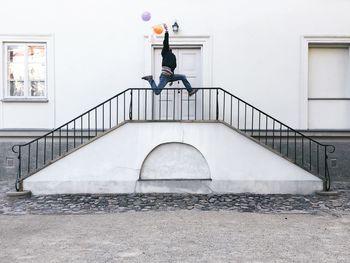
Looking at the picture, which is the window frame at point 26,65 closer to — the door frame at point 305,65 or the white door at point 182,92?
the white door at point 182,92

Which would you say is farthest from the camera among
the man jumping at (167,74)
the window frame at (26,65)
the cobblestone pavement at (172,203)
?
the window frame at (26,65)

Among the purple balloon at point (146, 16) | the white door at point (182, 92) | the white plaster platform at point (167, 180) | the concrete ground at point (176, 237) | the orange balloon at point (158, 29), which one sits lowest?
the concrete ground at point (176, 237)

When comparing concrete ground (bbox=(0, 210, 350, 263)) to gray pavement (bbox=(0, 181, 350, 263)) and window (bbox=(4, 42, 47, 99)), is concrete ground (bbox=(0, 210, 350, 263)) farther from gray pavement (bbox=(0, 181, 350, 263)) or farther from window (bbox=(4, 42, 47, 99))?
window (bbox=(4, 42, 47, 99))

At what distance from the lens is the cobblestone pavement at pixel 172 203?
723 cm

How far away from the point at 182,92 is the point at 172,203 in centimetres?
350

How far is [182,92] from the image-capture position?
10.0 meters

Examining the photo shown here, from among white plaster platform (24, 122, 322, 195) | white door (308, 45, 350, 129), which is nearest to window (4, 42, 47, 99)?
white plaster platform (24, 122, 322, 195)

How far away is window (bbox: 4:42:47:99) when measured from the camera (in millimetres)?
10086

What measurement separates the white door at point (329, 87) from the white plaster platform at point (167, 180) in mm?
2411

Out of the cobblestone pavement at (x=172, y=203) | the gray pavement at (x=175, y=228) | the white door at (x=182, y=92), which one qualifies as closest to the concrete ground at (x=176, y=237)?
the gray pavement at (x=175, y=228)

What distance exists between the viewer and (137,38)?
9938 millimetres

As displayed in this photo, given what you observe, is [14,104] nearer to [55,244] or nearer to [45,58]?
[45,58]

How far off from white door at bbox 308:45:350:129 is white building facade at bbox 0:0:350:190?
27 mm

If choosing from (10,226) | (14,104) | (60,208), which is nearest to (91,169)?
(60,208)
